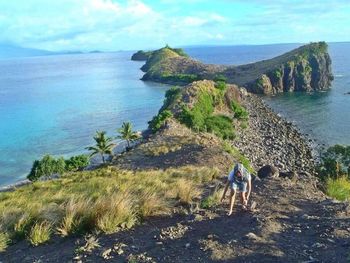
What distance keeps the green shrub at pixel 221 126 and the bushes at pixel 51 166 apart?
20025mm

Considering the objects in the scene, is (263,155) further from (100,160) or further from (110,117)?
(110,117)

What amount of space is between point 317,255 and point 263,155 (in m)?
46.8

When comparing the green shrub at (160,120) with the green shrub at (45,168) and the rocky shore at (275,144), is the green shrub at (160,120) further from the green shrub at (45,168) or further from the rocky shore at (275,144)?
the green shrub at (45,168)

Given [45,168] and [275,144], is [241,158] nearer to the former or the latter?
[275,144]

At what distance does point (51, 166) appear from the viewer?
179 ft

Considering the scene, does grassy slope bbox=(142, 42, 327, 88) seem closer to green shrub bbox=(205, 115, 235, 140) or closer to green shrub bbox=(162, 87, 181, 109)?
green shrub bbox=(162, 87, 181, 109)

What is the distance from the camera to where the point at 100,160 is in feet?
216

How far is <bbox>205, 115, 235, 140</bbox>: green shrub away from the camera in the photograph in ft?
215

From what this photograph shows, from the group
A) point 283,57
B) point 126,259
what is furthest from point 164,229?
point 283,57

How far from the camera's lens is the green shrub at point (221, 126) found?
6562 centimetres

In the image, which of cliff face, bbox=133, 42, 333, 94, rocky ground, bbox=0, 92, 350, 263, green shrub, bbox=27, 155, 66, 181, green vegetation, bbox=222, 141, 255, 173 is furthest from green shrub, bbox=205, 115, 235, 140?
cliff face, bbox=133, 42, 333, 94

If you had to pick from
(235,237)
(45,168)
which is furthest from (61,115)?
(235,237)

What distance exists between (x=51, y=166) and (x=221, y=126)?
2815cm

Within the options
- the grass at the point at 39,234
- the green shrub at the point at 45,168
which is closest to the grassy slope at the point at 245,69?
the green shrub at the point at 45,168
